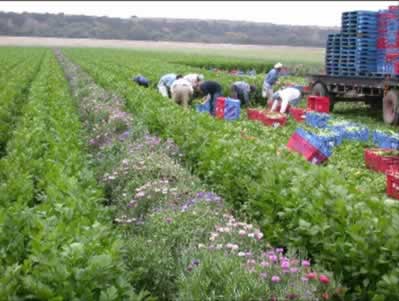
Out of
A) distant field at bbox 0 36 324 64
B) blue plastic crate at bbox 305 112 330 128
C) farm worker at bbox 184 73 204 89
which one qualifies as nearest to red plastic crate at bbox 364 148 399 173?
blue plastic crate at bbox 305 112 330 128

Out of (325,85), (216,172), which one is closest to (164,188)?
(216,172)

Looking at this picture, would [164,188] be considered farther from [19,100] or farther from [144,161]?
[19,100]

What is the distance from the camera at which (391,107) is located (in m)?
15.2

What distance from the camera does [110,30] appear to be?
111m

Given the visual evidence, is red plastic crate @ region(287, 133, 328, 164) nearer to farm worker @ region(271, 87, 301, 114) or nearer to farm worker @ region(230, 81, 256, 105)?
farm worker @ region(271, 87, 301, 114)

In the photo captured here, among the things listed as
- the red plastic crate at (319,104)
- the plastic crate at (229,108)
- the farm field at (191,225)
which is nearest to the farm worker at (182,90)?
the plastic crate at (229,108)

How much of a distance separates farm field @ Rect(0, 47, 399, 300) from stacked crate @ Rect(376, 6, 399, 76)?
8448 millimetres

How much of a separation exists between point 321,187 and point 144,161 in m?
2.94

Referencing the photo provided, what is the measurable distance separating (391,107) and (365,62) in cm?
248

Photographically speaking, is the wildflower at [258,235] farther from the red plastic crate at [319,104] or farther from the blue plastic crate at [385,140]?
the red plastic crate at [319,104]

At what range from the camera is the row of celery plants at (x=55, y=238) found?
358cm

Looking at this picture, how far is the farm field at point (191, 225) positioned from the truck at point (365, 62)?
23.7ft

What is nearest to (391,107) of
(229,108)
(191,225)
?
(229,108)

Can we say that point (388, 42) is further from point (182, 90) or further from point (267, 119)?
point (182, 90)
